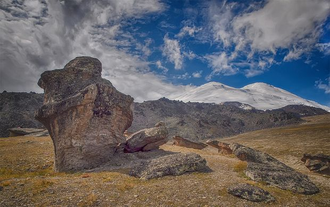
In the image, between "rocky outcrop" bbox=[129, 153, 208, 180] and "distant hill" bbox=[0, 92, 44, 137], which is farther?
"distant hill" bbox=[0, 92, 44, 137]

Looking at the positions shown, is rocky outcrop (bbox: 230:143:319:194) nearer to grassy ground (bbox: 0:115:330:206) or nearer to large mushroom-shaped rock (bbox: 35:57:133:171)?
grassy ground (bbox: 0:115:330:206)

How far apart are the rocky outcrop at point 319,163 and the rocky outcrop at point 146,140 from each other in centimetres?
3011

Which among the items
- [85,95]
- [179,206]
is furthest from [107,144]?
[179,206]

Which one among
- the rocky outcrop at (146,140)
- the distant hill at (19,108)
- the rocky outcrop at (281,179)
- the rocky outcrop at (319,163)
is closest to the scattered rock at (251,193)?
the rocky outcrop at (281,179)

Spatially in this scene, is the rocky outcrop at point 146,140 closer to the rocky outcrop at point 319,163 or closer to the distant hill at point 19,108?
the rocky outcrop at point 319,163

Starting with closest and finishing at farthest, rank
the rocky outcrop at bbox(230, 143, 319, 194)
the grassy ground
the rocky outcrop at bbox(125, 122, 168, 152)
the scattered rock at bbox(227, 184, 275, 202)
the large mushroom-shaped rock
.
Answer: the grassy ground → the scattered rock at bbox(227, 184, 275, 202) → the rocky outcrop at bbox(230, 143, 319, 194) → the large mushroom-shaped rock → the rocky outcrop at bbox(125, 122, 168, 152)

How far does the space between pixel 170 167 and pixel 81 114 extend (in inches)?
599

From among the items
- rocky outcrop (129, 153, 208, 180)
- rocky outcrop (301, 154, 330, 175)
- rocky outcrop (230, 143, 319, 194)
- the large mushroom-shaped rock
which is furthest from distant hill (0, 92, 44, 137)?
rocky outcrop (301, 154, 330, 175)

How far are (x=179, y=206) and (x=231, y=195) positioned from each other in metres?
5.54

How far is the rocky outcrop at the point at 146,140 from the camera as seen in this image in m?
34.6

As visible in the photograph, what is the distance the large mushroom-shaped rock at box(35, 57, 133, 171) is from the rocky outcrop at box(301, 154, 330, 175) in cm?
3766

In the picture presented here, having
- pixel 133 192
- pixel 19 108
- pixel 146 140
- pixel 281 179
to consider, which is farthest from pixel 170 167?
pixel 19 108

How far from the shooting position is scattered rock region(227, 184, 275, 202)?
16203 mm

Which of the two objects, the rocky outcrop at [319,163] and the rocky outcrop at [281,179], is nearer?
the rocky outcrop at [281,179]
